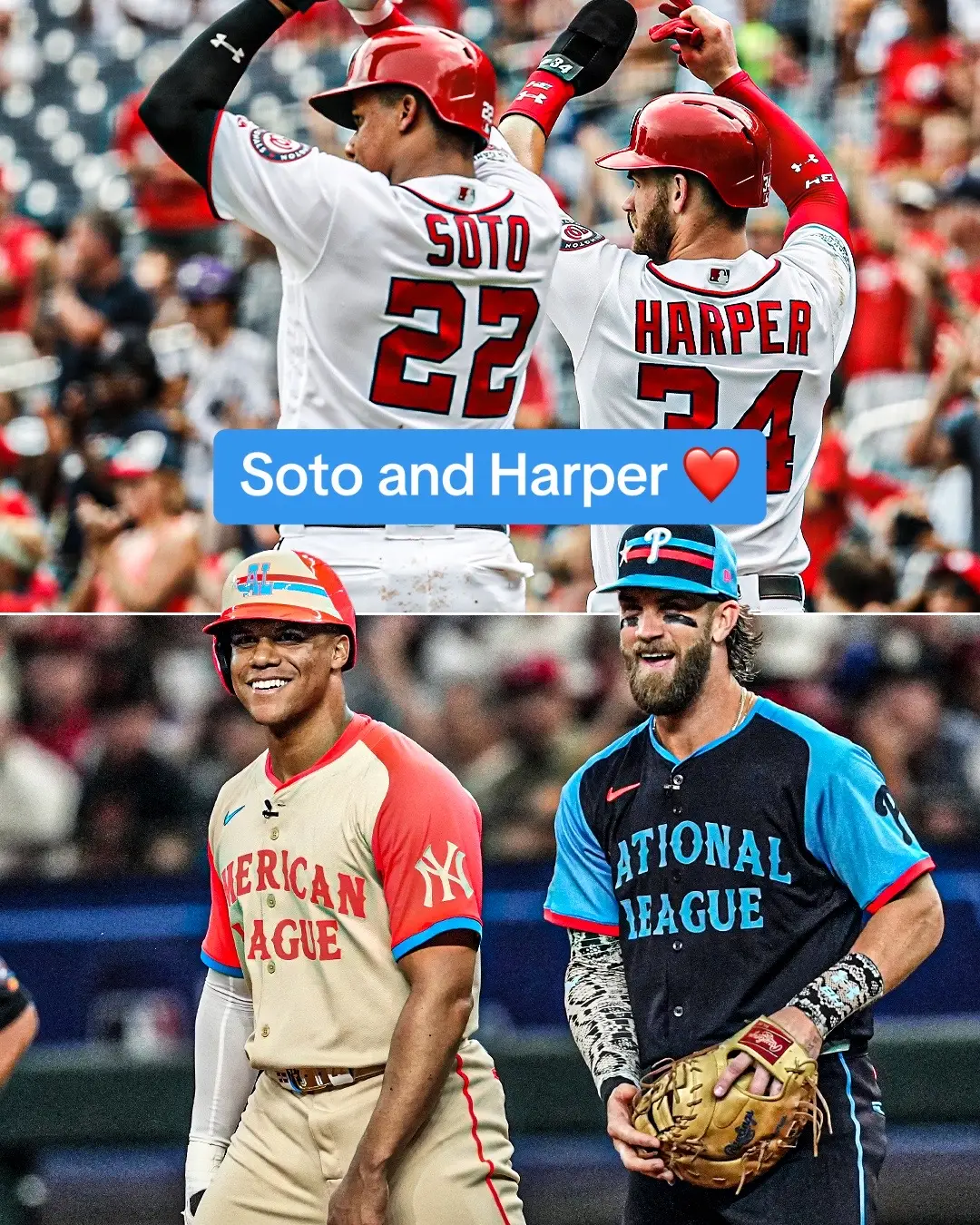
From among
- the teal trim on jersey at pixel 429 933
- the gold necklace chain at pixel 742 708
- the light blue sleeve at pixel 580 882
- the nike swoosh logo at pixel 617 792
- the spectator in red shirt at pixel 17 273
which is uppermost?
the spectator in red shirt at pixel 17 273

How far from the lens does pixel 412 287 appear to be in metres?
4.13

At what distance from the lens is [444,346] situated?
420cm

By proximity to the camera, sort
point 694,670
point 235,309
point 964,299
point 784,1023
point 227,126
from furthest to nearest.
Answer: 1. point 235,309
2. point 964,299
3. point 227,126
4. point 694,670
5. point 784,1023

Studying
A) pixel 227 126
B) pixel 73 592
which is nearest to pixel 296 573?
pixel 227 126

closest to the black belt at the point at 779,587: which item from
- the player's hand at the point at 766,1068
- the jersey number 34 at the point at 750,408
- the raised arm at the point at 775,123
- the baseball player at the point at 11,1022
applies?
the jersey number 34 at the point at 750,408

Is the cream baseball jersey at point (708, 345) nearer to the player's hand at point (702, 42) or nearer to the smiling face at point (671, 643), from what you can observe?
the player's hand at point (702, 42)

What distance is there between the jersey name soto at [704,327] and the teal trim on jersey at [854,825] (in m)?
1.30

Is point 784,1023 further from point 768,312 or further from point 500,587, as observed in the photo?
point 768,312

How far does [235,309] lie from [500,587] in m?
3.30

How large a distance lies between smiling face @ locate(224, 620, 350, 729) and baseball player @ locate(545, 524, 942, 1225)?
581 millimetres

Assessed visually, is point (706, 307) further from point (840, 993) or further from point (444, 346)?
point (840, 993)

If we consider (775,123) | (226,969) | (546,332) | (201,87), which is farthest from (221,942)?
(546,332)

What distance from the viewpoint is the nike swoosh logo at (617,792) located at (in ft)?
11.6

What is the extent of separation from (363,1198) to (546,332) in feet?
14.4
